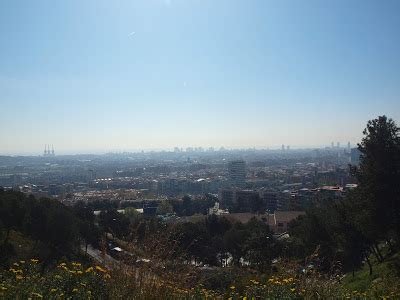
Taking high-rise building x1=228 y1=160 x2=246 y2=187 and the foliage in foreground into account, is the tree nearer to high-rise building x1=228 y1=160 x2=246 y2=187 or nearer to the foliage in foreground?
the foliage in foreground

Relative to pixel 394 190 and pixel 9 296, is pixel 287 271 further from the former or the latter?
pixel 394 190

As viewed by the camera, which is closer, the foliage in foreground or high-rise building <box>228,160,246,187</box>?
the foliage in foreground

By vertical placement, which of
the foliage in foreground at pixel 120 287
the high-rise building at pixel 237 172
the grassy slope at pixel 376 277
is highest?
the foliage in foreground at pixel 120 287

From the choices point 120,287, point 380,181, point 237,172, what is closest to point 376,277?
point 380,181

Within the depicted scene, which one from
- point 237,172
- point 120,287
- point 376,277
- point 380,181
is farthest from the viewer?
point 237,172

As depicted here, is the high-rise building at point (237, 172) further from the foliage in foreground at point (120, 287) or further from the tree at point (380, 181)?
→ the foliage in foreground at point (120, 287)

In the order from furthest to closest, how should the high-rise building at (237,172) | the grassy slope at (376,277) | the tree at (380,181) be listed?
the high-rise building at (237,172)
the tree at (380,181)
the grassy slope at (376,277)

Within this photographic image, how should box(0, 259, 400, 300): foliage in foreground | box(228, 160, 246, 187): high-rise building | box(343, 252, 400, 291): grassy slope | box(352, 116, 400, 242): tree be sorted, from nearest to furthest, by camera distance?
box(0, 259, 400, 300): foliage in foreground
box(343, 252, 400, 291): grassy slope
box(352, 116, 400, 242): tree
box(228, 160, 246, 187): high-rise building

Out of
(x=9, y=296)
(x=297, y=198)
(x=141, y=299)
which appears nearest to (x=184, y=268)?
(x=141, y=299)

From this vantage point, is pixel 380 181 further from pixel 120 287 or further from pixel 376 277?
pixel 120 287

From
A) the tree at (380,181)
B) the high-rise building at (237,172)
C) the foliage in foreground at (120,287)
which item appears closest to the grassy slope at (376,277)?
the tree at (380,181)

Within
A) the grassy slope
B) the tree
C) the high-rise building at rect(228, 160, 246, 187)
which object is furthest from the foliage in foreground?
the high-rise building at rect(228, 160, 246, 187)
